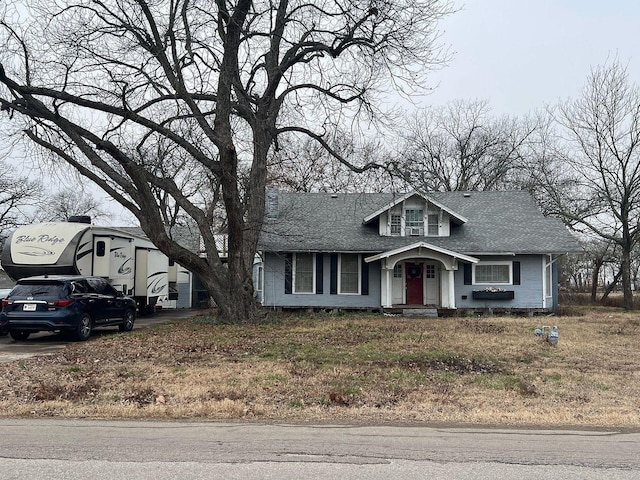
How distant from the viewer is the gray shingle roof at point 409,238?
24672mm

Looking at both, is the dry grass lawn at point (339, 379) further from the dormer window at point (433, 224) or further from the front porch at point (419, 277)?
the dormer window at point (433, 224)

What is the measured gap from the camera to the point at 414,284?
25547 mm

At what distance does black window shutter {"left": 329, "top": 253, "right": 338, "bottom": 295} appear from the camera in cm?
2503

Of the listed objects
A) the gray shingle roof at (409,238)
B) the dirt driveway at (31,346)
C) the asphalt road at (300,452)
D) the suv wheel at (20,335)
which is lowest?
the asphalt road at (300,452)

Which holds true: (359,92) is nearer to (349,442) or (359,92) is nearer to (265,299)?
(265,299)

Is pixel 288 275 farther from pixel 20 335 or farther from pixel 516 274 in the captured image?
pixel 20 335

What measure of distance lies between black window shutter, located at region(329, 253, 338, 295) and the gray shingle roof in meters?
0.72

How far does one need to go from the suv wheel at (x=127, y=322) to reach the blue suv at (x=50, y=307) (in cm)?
205

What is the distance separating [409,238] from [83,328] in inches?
592

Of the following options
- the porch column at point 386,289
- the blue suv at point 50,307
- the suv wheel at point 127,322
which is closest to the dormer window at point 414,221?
the porch column at point 386,289

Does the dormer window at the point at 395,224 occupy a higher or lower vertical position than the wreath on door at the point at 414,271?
higher

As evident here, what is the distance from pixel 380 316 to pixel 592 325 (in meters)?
7.75

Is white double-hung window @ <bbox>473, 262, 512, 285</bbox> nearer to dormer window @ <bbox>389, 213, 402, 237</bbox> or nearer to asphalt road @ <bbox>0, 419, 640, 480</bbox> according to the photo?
dormer window @ <bbox>389, 213, 402, 237</bbox>

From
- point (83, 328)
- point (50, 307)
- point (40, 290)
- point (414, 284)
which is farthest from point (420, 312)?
point (40, 290)
